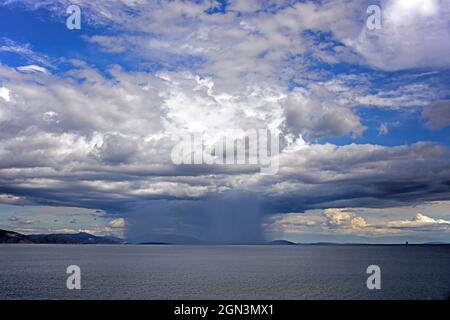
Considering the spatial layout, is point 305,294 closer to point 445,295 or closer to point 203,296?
point 203,296

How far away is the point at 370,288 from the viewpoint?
117188mm
